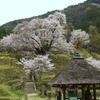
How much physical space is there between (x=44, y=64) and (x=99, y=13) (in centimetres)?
8072

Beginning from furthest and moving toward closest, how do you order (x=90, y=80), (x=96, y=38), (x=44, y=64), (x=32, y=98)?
(x=96, y=38) < (x=44, y=64) < (x=32, y=98) < (x=90, y=80)

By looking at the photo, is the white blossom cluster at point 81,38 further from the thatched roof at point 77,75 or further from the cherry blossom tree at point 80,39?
the thatched roof at point 77,75

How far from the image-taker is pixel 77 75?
21.8 m

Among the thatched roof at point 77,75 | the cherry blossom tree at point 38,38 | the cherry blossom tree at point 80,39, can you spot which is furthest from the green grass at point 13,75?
the thatched roof at point 77,75

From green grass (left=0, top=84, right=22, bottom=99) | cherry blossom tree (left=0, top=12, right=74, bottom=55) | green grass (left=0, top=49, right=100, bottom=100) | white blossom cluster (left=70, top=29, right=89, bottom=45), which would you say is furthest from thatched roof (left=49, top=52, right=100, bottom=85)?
white blossom cluster (left=70, top=29, right=89, bottom=45)

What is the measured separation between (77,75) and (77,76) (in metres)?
0.09

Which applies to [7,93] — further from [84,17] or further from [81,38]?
[84,17]

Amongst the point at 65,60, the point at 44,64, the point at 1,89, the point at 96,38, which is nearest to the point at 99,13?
the point at 96,38

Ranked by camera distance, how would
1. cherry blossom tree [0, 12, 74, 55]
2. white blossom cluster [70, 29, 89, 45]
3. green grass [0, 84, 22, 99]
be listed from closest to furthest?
1. green grass [0, 84, 22, 99]
2. cherry blossom tree [0, 12, 74, 55]
3. white blossom cluster [70, 29, 89, 45]

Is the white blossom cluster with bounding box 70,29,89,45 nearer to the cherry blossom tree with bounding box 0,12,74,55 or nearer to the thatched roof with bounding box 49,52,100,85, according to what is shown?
the cherry blossom tree with bounding box 0,12,74,55

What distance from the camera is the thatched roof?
846 inches

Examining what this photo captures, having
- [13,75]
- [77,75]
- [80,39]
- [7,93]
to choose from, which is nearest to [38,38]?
[13,75]

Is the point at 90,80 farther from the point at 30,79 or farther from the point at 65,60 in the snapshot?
the point at 65,60

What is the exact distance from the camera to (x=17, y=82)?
1700 inches
